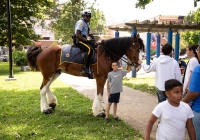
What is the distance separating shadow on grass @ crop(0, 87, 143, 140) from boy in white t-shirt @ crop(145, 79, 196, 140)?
2.09 meters

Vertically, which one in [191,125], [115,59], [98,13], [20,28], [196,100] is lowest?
[191,125]

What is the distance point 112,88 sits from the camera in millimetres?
5918

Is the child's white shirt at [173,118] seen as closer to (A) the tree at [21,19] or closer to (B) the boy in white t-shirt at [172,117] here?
(B) the boy in white t-shirt at [172,117]

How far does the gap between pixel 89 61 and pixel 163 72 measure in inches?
95.9

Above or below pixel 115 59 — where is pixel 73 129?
below

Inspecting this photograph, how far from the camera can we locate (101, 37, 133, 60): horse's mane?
6444 millimetres

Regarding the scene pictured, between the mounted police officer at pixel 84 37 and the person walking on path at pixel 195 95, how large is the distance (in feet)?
12.3

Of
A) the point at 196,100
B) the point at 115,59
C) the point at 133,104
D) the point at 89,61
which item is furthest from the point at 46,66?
the point at 196,100

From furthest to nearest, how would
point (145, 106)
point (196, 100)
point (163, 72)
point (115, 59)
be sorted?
point (145, 106)
point (115, 59)
point (163, 72)
point (196, 100)

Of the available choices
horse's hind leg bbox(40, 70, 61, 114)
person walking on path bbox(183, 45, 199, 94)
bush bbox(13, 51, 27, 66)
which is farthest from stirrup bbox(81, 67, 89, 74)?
bush bbox(13, 51, 27, 66)

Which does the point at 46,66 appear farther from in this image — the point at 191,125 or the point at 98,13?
the point at 98,13

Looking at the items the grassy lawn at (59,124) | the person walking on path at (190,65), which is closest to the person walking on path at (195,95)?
the person walking on path at (190,65)

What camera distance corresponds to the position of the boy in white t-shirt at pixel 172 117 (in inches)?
114

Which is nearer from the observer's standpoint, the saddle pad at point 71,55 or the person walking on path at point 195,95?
the person walking on path at point 195,95
